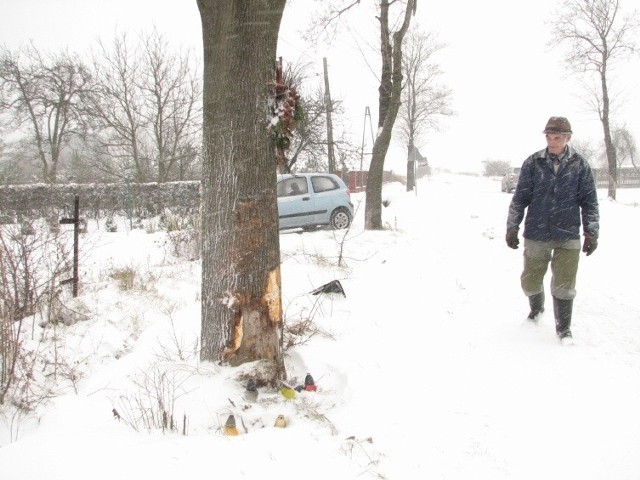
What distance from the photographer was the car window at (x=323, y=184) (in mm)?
11062

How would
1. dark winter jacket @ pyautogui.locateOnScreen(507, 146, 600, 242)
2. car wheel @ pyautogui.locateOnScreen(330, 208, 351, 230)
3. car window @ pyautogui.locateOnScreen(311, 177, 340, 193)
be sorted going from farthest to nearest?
car wheel @ pyautogui.locateOnScreen(330, 208, 351, 230)
car window @ pyautogui.locateOnScreen(311, 177, 340, 193)
dark winter jacket @ pyautogui.locateOnScreen(507, 146, 600, 242)

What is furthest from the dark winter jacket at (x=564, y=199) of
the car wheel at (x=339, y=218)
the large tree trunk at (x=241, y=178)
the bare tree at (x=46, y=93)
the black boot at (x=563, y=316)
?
the bare tree at (x=46, y=93)

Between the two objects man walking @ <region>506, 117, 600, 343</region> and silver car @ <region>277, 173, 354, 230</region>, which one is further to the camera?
silver car @ <region>277, 173, 354, 230</region>

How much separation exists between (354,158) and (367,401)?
20684mm

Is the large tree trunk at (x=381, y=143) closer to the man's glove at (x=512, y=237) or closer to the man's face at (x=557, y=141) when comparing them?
the man's glove at (x=512, y=237)

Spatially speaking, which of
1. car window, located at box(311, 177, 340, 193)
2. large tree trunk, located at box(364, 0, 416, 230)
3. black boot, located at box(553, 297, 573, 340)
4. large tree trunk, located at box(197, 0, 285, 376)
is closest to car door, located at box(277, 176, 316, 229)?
car window, located at box(311, 177, 340, 193)

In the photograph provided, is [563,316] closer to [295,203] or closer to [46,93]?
[295,203]

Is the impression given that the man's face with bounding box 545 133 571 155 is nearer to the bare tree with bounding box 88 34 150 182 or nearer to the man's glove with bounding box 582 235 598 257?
the man's glove with bounding box 582 235 598 257

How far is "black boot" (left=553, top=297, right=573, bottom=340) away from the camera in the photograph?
11.4ft

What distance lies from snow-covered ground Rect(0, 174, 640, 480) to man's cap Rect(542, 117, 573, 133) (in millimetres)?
1699

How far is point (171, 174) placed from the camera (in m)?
20.4

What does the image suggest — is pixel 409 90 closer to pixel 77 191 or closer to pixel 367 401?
pixel 77 191

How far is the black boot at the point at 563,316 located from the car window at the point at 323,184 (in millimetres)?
8015

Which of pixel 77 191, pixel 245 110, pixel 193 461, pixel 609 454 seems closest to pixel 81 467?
pixel 193 461
